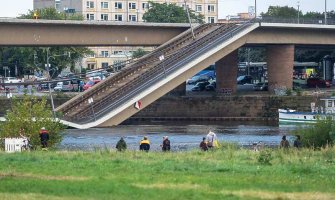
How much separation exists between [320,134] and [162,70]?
3309cm

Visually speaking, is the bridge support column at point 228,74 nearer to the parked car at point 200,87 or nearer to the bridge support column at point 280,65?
the bridge support column at point 280,65

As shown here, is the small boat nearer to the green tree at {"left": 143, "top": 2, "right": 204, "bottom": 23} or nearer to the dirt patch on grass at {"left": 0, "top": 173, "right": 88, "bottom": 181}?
the dirt patch on grass at {"left": 0, "top": 173, "right": 88, "bottom": 181}

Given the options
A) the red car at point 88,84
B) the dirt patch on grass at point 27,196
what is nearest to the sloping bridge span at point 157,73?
the red car at point 88,84

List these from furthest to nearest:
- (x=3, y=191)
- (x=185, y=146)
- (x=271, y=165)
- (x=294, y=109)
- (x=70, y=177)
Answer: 1. (x=294, y=109)
2. (x=185, y=146)
3. (x=271, y=165)
4. (x=70, y=177)
5. (x=3, y=191)

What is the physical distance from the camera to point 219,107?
9900cm

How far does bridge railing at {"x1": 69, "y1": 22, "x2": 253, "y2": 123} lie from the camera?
266ft

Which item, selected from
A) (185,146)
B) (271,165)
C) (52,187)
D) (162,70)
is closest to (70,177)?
(52,187)

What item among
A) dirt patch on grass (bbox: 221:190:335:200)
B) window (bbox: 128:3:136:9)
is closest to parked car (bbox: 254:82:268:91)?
window (bbox: 128:3:136:9)

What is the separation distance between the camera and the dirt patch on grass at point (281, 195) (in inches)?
963

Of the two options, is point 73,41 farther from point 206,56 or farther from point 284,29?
point 284,29

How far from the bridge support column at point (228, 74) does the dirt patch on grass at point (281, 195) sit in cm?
7854

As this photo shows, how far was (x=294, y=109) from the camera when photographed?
97.7 metres

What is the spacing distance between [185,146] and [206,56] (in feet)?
77.5

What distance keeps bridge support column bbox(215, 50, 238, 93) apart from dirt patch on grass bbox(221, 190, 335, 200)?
3092 inches
